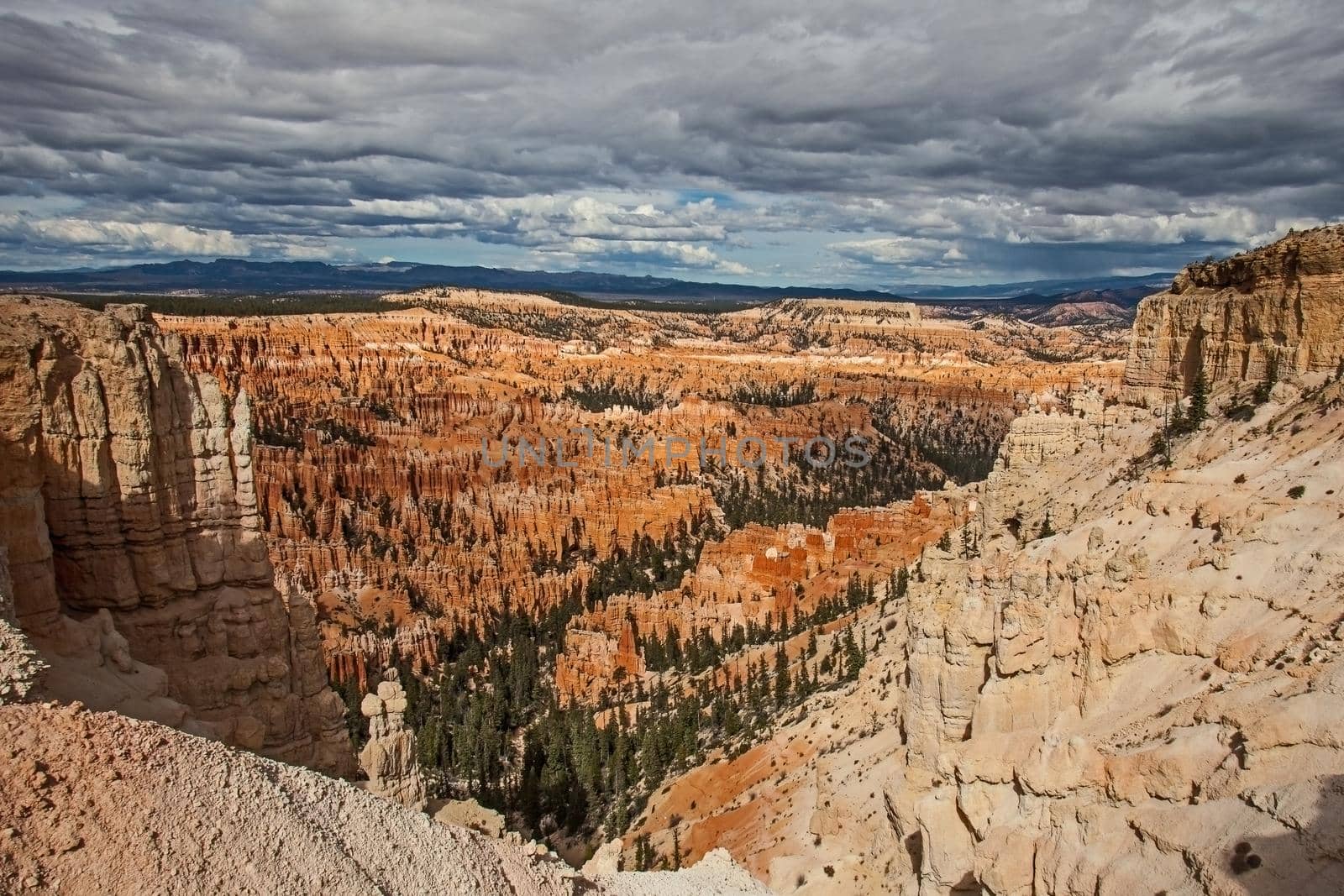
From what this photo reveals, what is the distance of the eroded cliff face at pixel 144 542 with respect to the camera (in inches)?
517

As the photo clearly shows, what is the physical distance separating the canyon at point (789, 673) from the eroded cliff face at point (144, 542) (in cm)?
5

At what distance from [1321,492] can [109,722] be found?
53.6 ft

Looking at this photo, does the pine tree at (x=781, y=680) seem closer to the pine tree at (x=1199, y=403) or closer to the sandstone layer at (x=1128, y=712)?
the sandstone layer at (x=1128, y=712)

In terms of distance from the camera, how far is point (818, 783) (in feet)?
66.7

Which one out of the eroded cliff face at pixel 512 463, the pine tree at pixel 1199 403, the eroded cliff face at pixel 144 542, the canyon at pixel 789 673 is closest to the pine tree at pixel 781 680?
the canyon at pixel 789 673

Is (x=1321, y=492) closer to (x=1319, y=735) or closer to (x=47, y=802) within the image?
(x=1319, y=735)

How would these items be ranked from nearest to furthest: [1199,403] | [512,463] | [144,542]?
1. [144,542]
2. [1199,403]
3. [512,463]

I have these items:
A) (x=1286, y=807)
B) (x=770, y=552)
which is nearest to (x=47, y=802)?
(x=1286, y=807)

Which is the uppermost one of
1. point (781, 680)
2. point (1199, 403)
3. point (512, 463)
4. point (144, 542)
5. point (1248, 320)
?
point (1248, 320)

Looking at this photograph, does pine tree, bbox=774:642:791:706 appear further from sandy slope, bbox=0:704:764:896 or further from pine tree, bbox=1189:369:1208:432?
sandy slope, bbox=0:704:764:896

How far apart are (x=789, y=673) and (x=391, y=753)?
19582mm

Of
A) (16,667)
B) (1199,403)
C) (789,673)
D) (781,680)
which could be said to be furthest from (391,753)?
(1199,403)

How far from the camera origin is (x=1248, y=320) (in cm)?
2561

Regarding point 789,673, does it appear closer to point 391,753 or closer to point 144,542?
point 391,753
